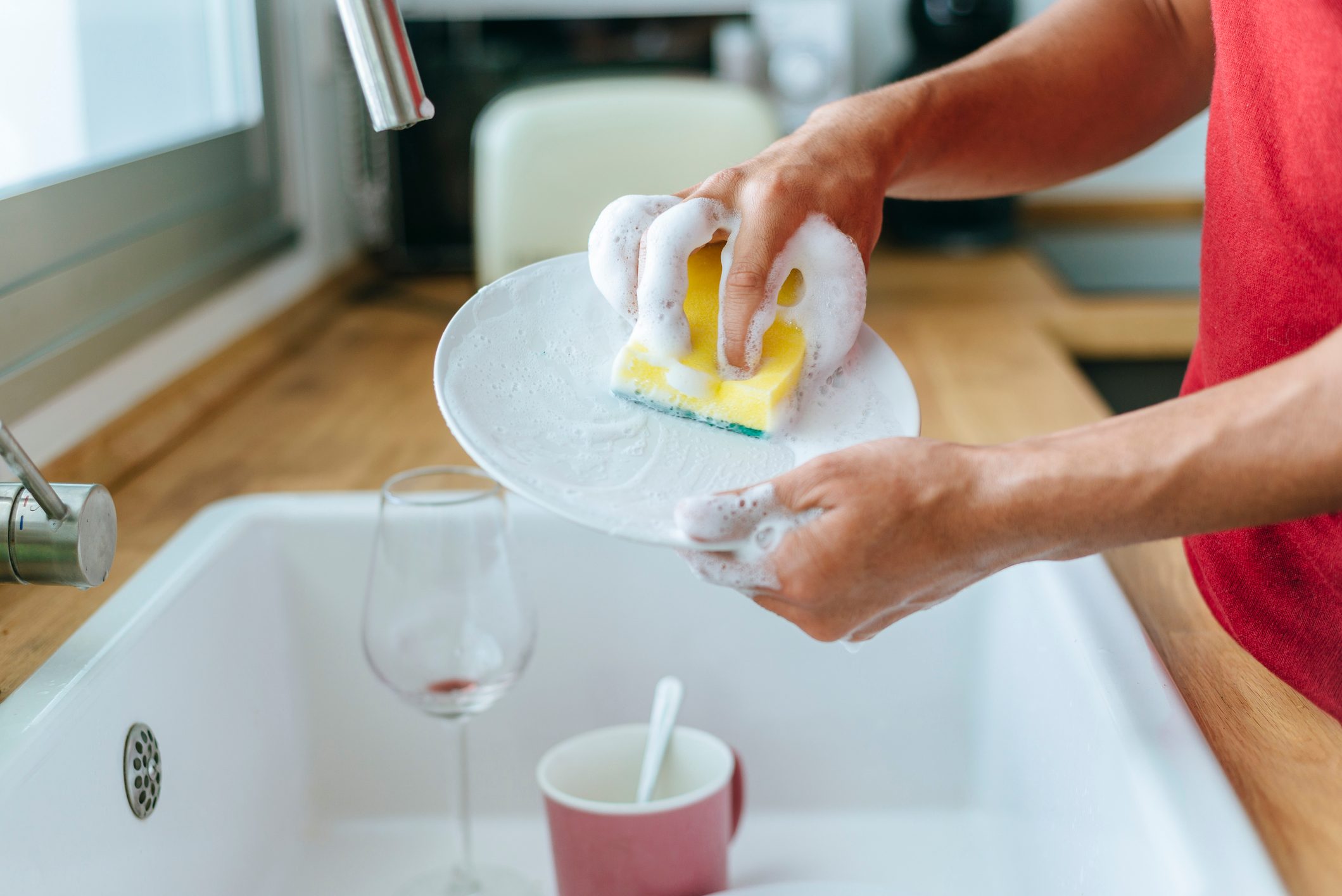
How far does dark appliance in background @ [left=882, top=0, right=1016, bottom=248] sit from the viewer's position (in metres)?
1.71

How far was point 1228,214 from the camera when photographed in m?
0.71

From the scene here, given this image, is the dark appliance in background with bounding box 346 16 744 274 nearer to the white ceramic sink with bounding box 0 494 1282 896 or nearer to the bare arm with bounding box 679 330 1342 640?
the white ceramic sink with bounding box 0 494 1282 896

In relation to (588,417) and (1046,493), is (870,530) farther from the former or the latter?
(588,417)

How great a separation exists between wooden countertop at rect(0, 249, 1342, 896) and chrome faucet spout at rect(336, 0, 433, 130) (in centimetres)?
36

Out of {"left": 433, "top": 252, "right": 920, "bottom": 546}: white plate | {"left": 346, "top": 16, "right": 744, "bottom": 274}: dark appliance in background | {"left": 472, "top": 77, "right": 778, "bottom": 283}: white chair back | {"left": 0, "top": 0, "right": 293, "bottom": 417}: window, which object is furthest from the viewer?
{"left": 346, "top": 16, "right": 744, "bottom": 274}: dark appliance in background

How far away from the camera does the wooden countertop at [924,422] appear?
59cm

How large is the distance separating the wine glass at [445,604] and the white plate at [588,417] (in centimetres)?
10

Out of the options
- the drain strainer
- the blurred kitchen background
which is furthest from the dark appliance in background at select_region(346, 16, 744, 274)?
the drain strainer

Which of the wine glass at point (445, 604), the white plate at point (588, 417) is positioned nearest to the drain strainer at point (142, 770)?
the wine glass at point (445, 604)

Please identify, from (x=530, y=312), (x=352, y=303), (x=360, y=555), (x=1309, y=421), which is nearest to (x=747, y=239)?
(x=530, y=312)

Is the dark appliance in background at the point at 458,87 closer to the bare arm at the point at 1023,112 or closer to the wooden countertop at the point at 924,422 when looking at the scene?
the wooden countertop at the point at 924,422

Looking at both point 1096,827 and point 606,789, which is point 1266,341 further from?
point 606,789

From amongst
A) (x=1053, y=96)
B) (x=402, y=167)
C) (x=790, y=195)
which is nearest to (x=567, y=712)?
(x=790, y=195)

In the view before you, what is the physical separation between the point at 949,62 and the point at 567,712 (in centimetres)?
120
